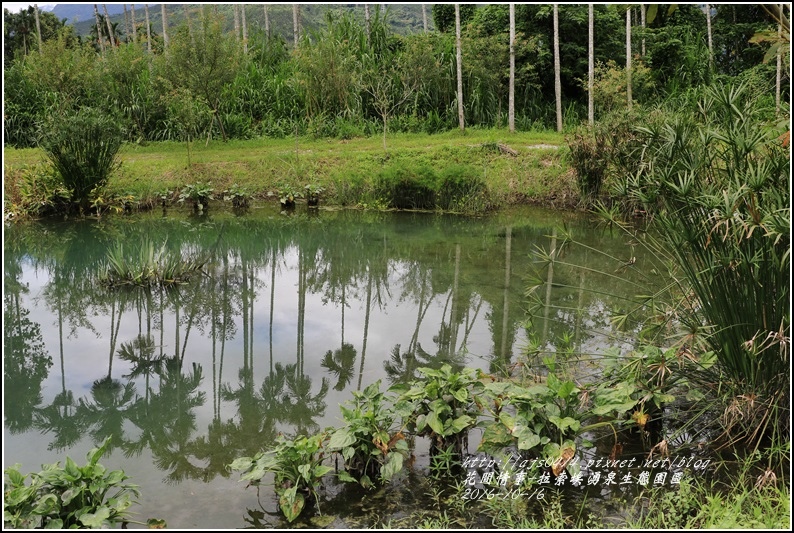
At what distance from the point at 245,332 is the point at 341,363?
1.57 metres

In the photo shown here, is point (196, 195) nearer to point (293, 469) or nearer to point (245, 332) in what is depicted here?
point (245, 332)

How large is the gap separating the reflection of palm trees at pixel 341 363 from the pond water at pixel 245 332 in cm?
3

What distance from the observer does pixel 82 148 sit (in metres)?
14.8

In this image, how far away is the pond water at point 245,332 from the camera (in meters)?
5.34

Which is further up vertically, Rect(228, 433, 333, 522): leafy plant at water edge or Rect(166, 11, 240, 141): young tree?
Rect(166, 11, 240, 141): young tree

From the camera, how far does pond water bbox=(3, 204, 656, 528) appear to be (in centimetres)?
534

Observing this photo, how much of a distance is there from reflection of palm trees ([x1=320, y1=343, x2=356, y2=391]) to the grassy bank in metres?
8.59

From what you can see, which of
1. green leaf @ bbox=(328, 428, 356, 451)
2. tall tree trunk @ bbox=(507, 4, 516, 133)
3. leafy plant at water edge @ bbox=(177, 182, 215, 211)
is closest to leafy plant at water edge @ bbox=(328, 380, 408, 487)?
green leaf @ bbox=(328, 428, 356, 451)

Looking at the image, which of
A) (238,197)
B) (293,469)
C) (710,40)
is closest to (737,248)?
(293,469)

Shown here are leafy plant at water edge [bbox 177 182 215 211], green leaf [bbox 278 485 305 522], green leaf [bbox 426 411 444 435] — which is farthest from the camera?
leafy plant at water edge [bbox 177 182 215 211]

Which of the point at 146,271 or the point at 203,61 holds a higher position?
the point at 203,61

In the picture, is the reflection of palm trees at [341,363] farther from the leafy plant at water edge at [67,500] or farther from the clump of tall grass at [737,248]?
the clump of tall grass at [737,248]

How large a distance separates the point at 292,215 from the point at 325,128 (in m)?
6.53

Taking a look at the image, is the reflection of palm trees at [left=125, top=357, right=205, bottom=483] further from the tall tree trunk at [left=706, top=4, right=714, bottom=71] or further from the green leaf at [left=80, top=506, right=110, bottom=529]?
the tall tree trunk at [left=706, top=4, right=714, bottom=71]
